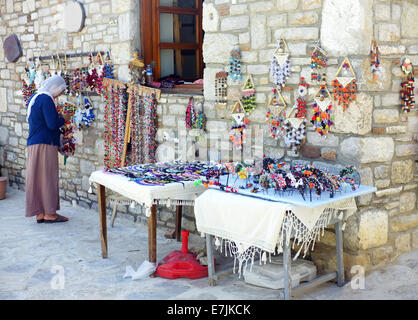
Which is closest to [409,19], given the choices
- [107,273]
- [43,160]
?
[107,273]

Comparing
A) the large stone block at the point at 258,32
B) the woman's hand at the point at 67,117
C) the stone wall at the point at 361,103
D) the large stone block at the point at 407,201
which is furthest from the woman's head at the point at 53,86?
the large stone block at the point at 407,201

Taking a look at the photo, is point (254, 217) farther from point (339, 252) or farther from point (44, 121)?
point (44, 121)

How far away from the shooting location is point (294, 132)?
441 cm

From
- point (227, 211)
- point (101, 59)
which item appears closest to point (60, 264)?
point (227, 211)

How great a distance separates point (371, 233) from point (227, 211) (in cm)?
128

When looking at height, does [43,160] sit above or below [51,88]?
below

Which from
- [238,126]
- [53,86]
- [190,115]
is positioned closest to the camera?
[238,126]

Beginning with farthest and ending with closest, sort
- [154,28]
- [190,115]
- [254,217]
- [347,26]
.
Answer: [154,28] → [190,115] → [347,26] → [254,217]

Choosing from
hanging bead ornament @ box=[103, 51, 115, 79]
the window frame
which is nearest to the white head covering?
hanging bead ornament @ box=[103, 51, 115, 79]

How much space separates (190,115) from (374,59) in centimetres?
198

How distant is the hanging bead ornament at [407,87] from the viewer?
14.2ft

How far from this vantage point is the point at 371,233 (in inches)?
168

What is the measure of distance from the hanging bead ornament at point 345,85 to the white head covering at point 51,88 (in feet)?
11.9

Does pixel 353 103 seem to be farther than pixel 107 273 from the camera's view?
No
